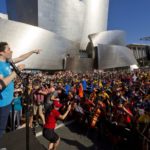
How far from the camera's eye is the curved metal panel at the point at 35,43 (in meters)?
29.8

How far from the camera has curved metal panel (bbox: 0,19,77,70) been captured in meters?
29.8

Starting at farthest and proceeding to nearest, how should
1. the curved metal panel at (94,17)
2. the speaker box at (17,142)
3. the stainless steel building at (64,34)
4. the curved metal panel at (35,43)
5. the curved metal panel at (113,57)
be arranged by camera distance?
the curved metal panel at (94,17)
the curved metal panel at (113,57)
the stainless steel building at (64,34)
the curved metal panel at (35,43)
the speaker box at (17,142)

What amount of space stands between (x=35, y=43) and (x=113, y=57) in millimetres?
11934

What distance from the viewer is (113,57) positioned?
3656 cm

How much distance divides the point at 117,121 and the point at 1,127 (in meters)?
4.07

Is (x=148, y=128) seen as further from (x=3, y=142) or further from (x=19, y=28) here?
(x=19, y=28)

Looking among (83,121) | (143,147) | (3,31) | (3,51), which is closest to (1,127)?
(3,51)

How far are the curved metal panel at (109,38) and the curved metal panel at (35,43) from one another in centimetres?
543

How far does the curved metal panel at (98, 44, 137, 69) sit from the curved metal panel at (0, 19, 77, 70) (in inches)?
206

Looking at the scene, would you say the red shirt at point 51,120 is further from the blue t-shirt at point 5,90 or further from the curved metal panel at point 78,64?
the curved metal panel at point 78,64

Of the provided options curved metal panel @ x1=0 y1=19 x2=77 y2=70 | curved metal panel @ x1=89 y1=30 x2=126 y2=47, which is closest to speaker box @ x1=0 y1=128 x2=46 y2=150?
curved metal panel @ x1=0 y1=19 x2=77 y2=70

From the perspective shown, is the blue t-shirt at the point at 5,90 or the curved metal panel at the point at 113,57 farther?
the curved metal panel at the point at 113,57

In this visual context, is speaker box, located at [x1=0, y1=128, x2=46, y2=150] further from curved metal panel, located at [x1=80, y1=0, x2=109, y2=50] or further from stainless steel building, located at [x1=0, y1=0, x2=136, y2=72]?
curved metal panel, located at [x1=80, y1=0, x2=109, y2=50]

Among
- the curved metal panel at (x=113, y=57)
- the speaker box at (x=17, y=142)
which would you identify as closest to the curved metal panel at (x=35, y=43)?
the curved metal panel at (x=113, y=57)
